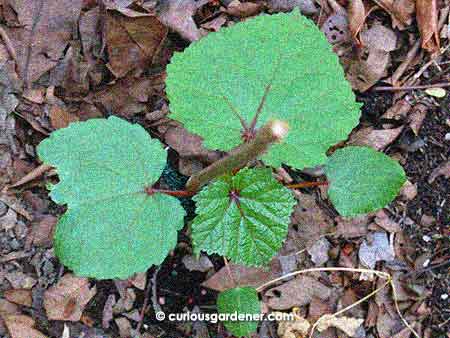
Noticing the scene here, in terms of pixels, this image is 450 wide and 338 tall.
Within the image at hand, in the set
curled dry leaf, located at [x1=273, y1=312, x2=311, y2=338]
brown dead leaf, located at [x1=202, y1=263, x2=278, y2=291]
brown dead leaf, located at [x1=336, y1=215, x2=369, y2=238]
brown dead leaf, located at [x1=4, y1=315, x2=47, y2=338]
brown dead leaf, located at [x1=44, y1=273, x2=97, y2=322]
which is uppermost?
brown dead leaf, located at [x1=336, y1=215, x2=369, y2=238]

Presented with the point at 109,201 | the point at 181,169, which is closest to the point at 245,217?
the point at 109,201

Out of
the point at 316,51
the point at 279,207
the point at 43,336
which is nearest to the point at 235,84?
the point at 316,51

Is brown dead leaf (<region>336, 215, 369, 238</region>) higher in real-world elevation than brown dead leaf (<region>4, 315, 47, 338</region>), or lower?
higher

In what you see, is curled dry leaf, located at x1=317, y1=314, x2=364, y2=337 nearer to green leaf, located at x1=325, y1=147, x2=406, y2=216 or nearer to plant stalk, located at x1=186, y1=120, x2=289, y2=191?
green leaf, located at x1=325, y1=147, x2=406, y2=216

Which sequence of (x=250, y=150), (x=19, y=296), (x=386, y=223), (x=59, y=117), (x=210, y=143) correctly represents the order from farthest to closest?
1. (x=386, y=223)
2. (x=59, y=117)
3. (x=19, y=296)
4. (x=210, y=143)
5. (x=250, y=150)

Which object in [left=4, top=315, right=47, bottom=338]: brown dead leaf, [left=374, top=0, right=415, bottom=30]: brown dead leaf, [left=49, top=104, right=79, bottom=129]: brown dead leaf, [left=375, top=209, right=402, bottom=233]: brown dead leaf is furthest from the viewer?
[left=374, top=0, right=415, bottom=30]: brown dead leaf

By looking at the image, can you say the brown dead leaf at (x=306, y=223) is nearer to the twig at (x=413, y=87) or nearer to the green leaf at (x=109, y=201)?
the twig at (x=413, y=87)

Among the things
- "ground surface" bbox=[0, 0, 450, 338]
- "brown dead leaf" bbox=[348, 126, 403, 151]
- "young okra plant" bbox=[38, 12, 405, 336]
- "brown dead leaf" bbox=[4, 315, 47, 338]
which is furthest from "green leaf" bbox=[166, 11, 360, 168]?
"brown dead leaf" bbox=[4, 315, 47, 338]

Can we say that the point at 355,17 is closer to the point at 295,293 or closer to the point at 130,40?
the point at 130,40

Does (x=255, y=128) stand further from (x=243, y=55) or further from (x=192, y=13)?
(x=192, y=13)
